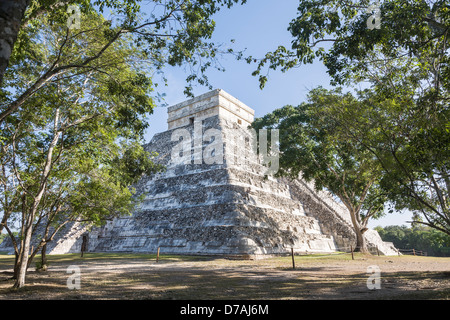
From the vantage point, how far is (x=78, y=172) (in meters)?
7.62

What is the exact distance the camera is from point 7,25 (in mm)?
2459

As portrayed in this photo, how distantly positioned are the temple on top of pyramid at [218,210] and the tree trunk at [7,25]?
12474 mm

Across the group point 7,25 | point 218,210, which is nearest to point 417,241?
point 218,210

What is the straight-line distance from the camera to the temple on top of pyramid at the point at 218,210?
50.8ft

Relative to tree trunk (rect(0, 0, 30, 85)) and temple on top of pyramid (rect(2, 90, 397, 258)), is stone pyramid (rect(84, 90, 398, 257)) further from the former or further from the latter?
tree trunk (rect(0, 0, 30, 85))

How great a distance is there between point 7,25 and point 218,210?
1477 centimetres

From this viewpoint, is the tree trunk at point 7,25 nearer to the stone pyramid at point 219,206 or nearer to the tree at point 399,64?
the tree at point 399,64

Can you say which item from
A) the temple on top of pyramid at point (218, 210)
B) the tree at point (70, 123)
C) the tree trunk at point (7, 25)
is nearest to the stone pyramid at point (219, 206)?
the temple on top of pyramid at point (218, 210)

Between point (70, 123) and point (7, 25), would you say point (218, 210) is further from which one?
point (7, 25)

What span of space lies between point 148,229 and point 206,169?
→ 231 inches

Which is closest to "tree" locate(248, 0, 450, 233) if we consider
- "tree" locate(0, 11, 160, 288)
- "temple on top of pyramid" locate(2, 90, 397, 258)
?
"tree" locate(0, 11, 160, 288)

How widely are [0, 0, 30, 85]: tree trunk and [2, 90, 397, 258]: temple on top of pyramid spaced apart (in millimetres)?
12474

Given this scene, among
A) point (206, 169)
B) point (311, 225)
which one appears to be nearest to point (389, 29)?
point (206, 169)

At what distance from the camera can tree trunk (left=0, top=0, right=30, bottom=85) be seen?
95.4 inches
